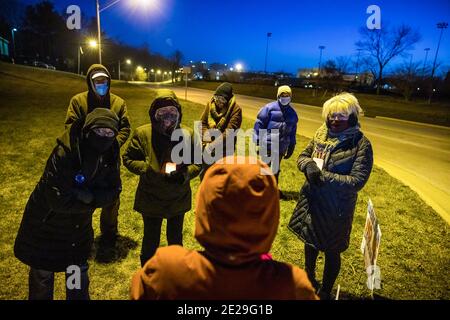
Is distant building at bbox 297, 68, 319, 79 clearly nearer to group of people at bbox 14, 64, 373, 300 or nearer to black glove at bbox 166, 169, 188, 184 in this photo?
group of people at bbox 14, 64, 373, 300

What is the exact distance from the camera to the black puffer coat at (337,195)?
2.97 meters

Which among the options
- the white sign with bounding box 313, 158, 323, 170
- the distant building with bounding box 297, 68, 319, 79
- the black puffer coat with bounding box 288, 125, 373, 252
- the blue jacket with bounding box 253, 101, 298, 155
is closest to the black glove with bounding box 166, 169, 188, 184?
the black puffer coat with bounding box 288, 125, 373, 252

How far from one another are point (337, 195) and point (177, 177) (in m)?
1.51

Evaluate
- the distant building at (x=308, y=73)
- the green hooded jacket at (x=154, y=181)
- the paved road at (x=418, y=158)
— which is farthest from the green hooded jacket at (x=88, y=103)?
the distant building at (x=308, y=73)

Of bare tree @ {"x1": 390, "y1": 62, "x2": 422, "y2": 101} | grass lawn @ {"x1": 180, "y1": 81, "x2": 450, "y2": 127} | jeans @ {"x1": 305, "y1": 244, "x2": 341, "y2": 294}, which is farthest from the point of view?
bare tree @ {"x1": 390, "y1": 62, "x2": 422, "y2": 101}

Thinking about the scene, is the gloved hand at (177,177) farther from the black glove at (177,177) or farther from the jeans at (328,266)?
the jeans at (328,266)

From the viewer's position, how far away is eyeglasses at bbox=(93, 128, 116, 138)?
2.42 metres

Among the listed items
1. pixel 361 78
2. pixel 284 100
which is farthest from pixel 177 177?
pixel 361 78

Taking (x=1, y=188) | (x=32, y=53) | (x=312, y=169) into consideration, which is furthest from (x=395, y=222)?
(x=32, y=53)

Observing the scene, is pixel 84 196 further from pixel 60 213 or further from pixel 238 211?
pixel 238 211

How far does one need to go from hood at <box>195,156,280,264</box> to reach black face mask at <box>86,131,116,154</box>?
1399mm

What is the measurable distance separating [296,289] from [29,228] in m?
2.08

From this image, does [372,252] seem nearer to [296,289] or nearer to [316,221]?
[316,221]
